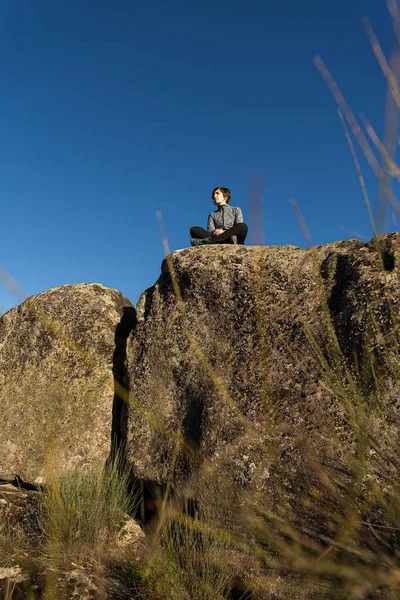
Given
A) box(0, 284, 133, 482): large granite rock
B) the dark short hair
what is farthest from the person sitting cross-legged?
box(0, 284, 133, 482): large granite rock

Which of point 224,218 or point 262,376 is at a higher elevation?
point 224,218

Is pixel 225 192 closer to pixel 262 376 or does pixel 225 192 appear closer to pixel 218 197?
pixel 218 197

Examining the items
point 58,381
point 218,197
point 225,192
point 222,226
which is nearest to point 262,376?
point 58,381

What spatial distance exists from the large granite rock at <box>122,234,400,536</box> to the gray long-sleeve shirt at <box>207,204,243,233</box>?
1886mm

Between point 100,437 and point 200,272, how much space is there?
72.2 inches

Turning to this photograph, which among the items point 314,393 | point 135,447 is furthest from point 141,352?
point 314,393

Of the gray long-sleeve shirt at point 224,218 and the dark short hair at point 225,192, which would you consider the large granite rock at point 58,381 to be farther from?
the dark short hair at point 225,192

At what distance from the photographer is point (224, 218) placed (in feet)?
19.5

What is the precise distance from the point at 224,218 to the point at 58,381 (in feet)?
9.74

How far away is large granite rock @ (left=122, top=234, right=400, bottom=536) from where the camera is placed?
9.40 feet

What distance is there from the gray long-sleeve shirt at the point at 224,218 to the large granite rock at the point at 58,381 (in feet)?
5.95

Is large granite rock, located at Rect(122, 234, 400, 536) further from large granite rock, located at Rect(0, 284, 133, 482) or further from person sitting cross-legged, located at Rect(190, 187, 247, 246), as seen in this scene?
person sitting cross-legged, located at Rect(190, 187, 247, 246)

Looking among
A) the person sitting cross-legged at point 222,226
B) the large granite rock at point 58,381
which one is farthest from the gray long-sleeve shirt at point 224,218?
the large granite rock at point 58,381

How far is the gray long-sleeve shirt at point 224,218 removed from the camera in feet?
19.4
